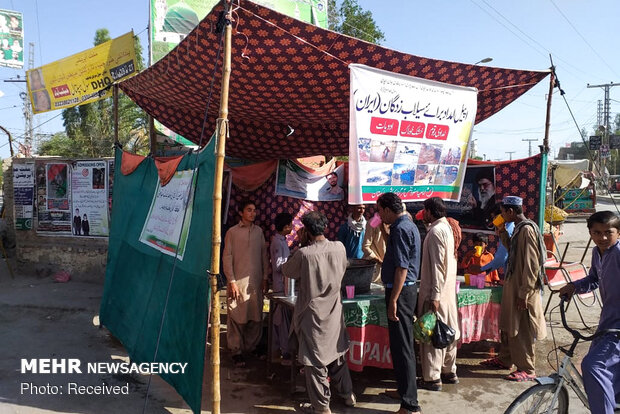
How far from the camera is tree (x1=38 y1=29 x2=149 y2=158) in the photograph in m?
21.8

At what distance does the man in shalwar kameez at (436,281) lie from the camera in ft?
12.2

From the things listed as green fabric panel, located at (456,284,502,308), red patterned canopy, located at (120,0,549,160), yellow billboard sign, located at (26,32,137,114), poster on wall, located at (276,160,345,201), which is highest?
yellow billboard sign, located at (26,32,137,114)

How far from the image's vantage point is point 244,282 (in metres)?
4.53

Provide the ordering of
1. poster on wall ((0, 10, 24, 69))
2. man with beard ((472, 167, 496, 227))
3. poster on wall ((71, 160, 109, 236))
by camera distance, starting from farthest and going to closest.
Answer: poster on wall ((0, 10, 24, 69))
poster on wall ((71, 160, 109, 236))
man with beard ((472, 167, 496, 227))

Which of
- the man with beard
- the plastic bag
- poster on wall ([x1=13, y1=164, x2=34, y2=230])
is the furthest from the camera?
poster on wall ([x1=13, y1=164, x2=34, y2=230])

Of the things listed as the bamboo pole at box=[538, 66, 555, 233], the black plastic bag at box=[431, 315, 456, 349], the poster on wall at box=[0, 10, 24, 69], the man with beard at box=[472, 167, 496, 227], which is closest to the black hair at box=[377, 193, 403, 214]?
the black plastic bag at box=[431, 315, 456, 349]

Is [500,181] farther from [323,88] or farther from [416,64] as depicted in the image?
[323,88]

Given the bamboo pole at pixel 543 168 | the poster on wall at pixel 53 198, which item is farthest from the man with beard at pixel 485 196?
the poster on wall at pixel 53 198

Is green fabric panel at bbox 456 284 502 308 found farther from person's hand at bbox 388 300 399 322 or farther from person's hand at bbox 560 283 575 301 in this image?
person's hand at bbox 560 283 575 301

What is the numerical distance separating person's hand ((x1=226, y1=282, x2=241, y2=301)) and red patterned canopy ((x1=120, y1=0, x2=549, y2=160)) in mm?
1947

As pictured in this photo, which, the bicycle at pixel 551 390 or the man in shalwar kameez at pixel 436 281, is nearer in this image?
the bicycle at pixel 551 390

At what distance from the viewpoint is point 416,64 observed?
405cm

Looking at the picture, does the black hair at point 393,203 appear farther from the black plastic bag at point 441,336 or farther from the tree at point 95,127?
the tree at point 95,127

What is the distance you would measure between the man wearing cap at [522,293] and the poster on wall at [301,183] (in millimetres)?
3248
